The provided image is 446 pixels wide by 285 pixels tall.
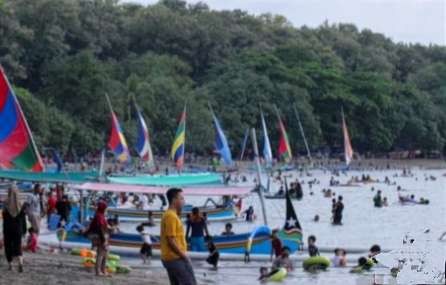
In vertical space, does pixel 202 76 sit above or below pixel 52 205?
above

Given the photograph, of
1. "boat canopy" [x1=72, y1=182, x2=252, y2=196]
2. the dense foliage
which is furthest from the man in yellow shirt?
the dense foliage

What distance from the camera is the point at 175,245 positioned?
40.1ft

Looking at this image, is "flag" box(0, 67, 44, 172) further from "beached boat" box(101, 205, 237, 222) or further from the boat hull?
the boat hull

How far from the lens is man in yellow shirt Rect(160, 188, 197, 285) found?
40.1 ft

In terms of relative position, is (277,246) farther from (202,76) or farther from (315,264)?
(202,76)

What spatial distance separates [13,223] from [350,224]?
2925cm

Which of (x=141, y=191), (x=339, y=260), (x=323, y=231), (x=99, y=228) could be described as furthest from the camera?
(x=323, y=231)

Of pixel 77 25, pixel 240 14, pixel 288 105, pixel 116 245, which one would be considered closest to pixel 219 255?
pixel 116 245

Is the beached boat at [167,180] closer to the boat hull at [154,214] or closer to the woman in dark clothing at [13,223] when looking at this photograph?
the boat hull at [154,214]

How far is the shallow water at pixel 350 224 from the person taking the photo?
22109 mm

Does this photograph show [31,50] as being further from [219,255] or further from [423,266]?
[423,266]

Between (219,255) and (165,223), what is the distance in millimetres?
11727

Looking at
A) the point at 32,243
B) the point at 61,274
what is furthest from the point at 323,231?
the point at 61,274

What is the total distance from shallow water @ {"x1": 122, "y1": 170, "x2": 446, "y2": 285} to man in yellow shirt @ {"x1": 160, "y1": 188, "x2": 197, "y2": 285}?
8.91ft
